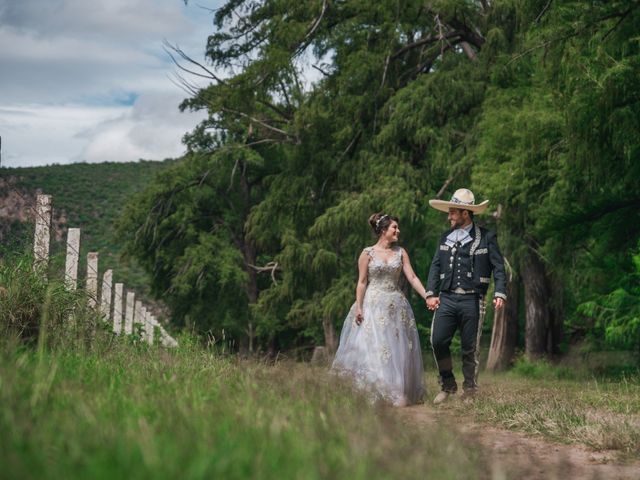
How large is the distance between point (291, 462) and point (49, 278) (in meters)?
6.16

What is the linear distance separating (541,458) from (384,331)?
4249 millimetres

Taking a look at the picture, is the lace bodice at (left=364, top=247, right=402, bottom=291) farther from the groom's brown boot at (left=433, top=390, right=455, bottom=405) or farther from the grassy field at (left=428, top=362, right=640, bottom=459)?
the grassy field at (left=428, top=362, right=640, bottom=459)

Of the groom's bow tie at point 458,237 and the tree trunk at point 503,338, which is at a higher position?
the groom's bow tie at point 458,237

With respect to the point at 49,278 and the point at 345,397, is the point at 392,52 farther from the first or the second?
the point at 345,397

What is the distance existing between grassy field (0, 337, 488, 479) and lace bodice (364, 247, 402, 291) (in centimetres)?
440

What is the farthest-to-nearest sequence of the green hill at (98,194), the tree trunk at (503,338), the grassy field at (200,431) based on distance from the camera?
the green hill at (98,194), the tree trunk at (503,338), the grassy field at (200,431)

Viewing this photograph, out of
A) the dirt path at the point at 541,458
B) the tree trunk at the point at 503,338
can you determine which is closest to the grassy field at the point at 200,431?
the dirt path at the point at 541,458

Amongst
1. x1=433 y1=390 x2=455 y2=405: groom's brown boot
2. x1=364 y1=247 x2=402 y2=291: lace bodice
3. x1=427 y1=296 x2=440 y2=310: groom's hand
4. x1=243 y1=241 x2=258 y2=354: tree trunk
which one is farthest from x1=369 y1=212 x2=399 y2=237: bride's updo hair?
x1=243 y1=241 x2=258 y2=354: tree trunk

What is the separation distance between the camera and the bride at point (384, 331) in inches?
392

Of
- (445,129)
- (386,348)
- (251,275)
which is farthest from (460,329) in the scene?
(251,275)

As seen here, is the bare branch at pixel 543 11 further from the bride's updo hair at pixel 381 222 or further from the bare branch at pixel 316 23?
the bare branch at pixel 316 23

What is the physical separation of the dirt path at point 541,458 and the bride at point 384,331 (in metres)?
2.80

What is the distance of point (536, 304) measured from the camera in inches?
874

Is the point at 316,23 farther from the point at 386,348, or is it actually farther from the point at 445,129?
the point at 386,348
